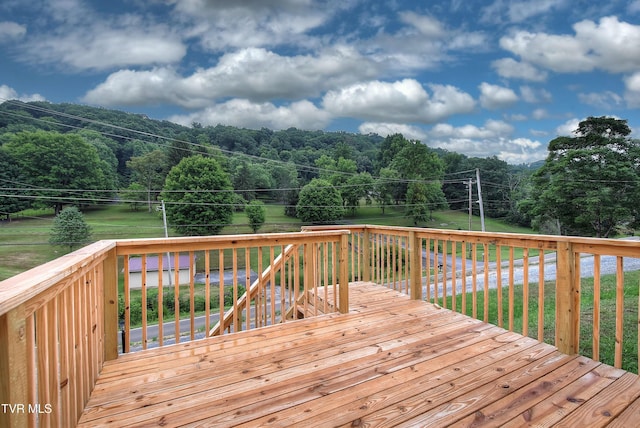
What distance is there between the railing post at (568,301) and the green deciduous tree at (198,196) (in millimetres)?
23104

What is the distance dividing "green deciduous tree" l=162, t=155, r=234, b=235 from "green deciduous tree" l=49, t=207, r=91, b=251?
5366mm

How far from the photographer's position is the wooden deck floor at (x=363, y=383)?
163 centimetres

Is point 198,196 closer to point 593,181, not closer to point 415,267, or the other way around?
point 415,267

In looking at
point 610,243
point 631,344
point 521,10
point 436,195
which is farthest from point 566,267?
point 436,195

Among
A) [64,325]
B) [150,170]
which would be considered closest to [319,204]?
[150,170]

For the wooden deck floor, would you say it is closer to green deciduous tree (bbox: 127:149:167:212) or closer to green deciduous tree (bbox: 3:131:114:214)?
green deciduous tree (bbox: 3:131:114:214)

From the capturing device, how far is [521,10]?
33.8 ft

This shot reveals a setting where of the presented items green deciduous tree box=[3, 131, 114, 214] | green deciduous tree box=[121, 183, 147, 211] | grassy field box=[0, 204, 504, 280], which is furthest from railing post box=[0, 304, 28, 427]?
green deciduous tree box=[121, 183, 147, 211]

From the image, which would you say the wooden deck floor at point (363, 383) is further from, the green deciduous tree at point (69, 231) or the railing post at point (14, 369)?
the green deciduous tree at point (69, 231)

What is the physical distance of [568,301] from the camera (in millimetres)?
2406

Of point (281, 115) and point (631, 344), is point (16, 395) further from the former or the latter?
point (281, 115)

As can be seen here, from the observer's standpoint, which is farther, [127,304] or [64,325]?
[127,304]

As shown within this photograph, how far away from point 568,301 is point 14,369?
3.12 metres

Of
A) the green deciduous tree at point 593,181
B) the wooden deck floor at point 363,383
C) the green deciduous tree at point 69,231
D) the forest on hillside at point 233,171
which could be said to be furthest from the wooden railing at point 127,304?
the green deciduous tree at point 69,231
